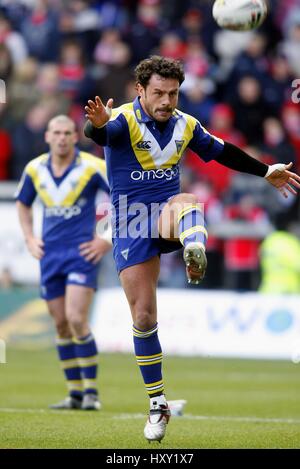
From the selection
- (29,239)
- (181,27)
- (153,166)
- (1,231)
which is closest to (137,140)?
(153,166)

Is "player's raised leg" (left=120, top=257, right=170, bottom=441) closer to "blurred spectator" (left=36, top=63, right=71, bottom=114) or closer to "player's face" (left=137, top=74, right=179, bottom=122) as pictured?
"player's face" (left=137, top=74, right=179, bottom=122)

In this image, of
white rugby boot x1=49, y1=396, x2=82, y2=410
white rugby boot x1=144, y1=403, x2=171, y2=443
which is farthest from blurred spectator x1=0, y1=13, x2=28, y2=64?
white rugby boot x1=144, y1=403, x2=171, y2=443

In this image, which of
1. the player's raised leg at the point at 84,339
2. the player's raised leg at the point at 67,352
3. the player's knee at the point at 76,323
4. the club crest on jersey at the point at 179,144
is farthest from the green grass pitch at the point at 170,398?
the club crest on jersey at the point at 179,144

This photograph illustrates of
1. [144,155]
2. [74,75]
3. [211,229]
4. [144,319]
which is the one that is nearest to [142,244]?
[144,319]

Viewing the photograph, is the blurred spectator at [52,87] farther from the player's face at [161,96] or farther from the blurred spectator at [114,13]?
the player's face at [161,96]

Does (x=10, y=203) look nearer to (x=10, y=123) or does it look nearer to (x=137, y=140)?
(x=10, y=123)

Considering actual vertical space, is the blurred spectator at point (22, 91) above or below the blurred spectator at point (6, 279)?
above

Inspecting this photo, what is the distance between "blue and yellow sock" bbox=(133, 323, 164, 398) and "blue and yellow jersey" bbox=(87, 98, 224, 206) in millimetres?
1013

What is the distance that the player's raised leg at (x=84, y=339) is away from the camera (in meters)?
11.0

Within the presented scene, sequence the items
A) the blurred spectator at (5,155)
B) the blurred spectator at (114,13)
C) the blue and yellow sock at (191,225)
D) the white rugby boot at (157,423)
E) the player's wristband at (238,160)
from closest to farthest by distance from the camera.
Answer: the blue and yellow sock at (191,225) < the white rugby boot at (157,423) < the player's wristband at (238,160) < the blurred spectator at (5,155) < the blurred spectator at (114,13)

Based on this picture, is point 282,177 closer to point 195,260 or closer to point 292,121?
point 195,260

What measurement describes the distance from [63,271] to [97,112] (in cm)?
366

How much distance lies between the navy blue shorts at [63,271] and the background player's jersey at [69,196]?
0.12 metres

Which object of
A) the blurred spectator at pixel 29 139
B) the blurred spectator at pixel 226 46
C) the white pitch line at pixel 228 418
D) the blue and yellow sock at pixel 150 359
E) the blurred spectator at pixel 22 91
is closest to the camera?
the blue and yellow sock at pixel 150 359
